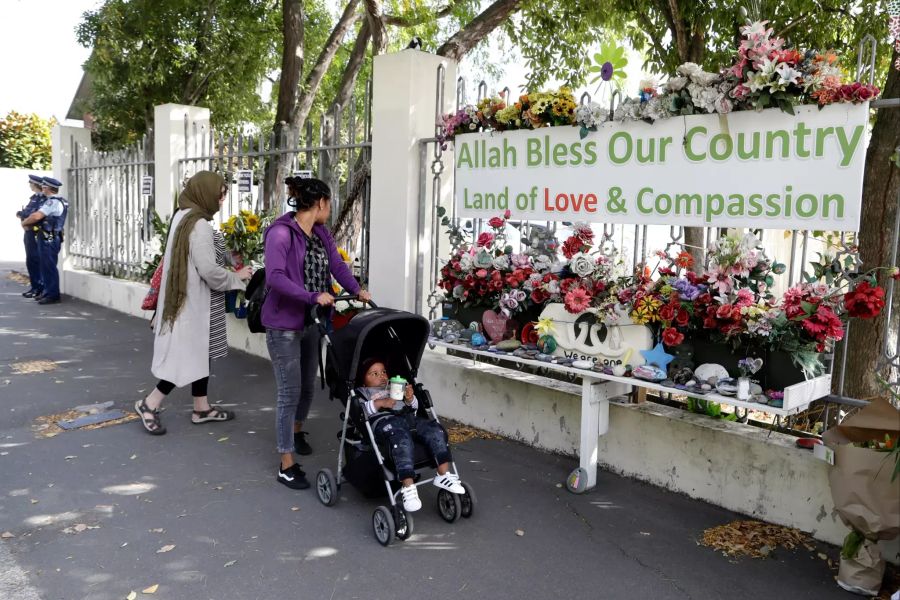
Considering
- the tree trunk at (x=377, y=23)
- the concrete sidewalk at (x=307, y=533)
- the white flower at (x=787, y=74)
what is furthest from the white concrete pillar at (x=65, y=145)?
the white flower at (x=787, y=74)

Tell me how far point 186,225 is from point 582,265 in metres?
2.82

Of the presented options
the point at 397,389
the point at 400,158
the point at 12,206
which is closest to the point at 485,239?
the point at 400,158

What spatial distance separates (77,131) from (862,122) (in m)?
12.1

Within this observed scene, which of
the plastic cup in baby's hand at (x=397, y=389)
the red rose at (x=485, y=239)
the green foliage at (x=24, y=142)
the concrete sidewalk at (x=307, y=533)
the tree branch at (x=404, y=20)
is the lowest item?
the concrete sidewalk at (x=307, y=533)

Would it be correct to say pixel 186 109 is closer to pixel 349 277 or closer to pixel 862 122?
pixel 349 277

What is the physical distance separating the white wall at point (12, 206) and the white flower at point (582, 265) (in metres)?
21.0

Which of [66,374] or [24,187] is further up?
[24,187]

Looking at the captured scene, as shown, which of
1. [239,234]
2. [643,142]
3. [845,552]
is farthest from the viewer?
[239,234]

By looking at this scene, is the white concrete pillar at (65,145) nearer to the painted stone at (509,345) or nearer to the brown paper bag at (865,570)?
the painted stone at (509,345)

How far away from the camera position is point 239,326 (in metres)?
8.48

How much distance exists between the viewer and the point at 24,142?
81.2 feet

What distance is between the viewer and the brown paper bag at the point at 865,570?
134 inches

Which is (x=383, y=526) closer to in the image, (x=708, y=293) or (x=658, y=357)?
(x=658, y=357)

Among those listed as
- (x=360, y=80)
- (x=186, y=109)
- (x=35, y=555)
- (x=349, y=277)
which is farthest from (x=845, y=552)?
(x=360, y=80)
